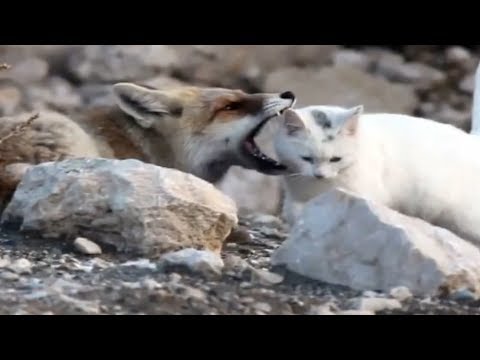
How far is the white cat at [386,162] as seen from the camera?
4805 millimetres

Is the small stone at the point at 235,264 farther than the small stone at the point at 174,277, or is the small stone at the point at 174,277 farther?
the small stone at the point at 235,264

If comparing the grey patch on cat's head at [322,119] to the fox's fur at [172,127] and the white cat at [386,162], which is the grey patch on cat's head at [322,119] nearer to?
the white cat at [386,162]

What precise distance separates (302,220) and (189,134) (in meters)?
1.47

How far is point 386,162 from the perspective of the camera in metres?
4.98

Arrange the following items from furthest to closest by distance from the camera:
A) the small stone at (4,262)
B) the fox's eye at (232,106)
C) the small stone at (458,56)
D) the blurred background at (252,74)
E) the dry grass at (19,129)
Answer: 1. the small stone at (458,56)
2. the blurred background at (252,74)
3. the fox's eye at (232,106)
4. the dry grass at (19,129)
5. the small stone at (4,262)

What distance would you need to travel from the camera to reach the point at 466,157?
5090 mm

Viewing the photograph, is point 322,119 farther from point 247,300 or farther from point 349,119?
point 247,300

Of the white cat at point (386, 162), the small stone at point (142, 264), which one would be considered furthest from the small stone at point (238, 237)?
the small stone at point (142, 264)

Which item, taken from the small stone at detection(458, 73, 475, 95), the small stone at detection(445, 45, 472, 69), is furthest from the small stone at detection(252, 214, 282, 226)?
the small stone at detection(445, 45, 472, 69)

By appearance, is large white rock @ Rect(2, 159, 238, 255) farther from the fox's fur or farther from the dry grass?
the fox's fur

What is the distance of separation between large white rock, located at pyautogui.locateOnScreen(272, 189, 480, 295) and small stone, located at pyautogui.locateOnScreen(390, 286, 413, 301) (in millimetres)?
20

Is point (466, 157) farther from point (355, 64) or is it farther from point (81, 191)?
point (355, 64)

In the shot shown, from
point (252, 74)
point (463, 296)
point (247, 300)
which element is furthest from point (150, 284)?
point (252, 74)

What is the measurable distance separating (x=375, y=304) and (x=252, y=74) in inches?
158
